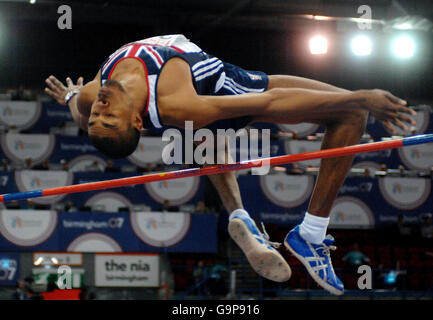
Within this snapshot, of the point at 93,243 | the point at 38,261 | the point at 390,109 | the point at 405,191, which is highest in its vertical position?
the point at 405,191

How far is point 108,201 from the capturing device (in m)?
10.8

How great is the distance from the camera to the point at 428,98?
1557 centimetres

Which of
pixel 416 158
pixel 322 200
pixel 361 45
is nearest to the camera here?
pixel 322 200

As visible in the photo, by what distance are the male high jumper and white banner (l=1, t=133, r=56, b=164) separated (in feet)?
25.6

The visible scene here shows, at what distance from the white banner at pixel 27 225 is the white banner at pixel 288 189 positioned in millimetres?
3615

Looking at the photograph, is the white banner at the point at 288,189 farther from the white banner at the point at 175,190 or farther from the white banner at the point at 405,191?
the white banner at the point at 405,191

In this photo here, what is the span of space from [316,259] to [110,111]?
5.39ft

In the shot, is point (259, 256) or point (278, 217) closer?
point (259, 256)

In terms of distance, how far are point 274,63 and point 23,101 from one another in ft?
18.3

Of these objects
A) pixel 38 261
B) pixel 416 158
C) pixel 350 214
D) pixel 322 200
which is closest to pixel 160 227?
pixel 38 261

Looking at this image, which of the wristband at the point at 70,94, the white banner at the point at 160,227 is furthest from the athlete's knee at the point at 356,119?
the white banner at the point at 160,227

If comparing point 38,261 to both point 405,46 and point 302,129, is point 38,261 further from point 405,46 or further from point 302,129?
point 405,46
